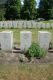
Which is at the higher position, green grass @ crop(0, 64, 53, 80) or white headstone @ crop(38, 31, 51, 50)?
white headstone @ crop(38, 31, 51, 50)

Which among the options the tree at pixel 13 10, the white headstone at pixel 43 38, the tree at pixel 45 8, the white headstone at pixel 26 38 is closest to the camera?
the white headstone at pixel 26 38

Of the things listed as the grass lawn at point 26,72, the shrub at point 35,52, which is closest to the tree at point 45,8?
the shrub at point 35,52

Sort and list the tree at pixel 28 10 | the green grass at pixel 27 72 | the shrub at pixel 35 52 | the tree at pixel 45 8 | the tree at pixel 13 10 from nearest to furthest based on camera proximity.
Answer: the green grass at pixel 27 72
the shrub at pixel 35 52
the tree at pixel 13 10
the tree at pixel 28 10
the tree at pixel 45 8

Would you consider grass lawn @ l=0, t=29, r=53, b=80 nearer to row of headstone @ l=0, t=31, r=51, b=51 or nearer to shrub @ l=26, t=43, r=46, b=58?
shrub @ l=26, t=43, r=46, b=58

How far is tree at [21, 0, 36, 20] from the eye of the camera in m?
60.7

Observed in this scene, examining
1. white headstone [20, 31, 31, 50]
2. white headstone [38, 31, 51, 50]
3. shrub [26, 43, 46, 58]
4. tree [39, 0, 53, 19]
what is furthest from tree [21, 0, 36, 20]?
shrub [26, 43, 46, 58]

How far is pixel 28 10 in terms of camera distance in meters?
61.0

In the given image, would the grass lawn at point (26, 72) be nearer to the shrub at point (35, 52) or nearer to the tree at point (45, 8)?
the shrub at point (35, 52)

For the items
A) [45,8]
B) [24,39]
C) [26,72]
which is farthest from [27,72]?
[45,8]

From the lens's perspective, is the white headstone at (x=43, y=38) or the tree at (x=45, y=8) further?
the tree at (x=45, y=8)

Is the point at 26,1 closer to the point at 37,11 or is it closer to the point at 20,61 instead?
the point at 37,11

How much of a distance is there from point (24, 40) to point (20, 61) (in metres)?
1.89

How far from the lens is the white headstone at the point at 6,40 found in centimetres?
1393

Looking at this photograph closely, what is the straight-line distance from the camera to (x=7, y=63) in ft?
39.2
